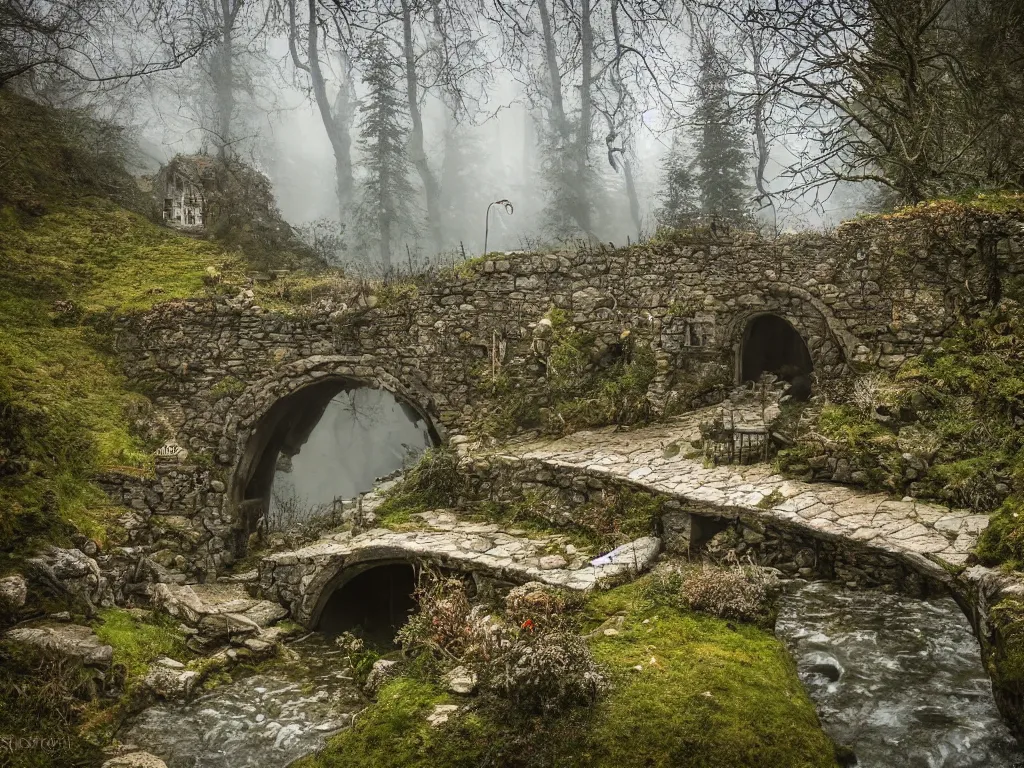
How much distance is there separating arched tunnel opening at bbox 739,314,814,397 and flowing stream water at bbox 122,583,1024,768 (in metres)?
6.94

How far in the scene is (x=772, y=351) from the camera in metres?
13.5

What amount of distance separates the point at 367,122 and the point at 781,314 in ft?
63.7

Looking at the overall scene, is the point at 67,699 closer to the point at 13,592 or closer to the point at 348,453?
the point at 13,592

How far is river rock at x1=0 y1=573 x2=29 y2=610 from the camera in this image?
6801 mm

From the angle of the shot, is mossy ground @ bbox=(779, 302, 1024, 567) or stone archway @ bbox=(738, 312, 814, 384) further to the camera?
stone archway @ bbox=(738, 312, 814, 384)

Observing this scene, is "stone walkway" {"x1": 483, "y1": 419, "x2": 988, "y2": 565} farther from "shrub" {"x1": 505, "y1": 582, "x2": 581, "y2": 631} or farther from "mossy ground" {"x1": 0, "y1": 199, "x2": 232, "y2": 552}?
"mossy ground" {"x1": 0, "y1": 199, "x2": 232, "y2": 552}

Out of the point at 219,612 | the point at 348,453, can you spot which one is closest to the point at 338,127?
the point at 348,453

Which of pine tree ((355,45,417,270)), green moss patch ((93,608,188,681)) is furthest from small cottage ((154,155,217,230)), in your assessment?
green moss patch ((93,608,188,681))

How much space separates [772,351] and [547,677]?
34.1ft

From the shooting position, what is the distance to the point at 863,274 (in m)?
10.9

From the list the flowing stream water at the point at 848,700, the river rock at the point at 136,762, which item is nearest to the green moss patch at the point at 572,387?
the flowing stream water at the point at 848,700

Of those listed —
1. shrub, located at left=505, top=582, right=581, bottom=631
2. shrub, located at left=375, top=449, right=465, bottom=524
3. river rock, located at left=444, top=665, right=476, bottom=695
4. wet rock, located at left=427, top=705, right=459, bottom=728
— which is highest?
shrub, located at left=375, top=449, right=465, bottom=524

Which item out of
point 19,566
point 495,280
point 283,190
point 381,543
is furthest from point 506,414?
point 283,190

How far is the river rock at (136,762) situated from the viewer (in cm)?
568
